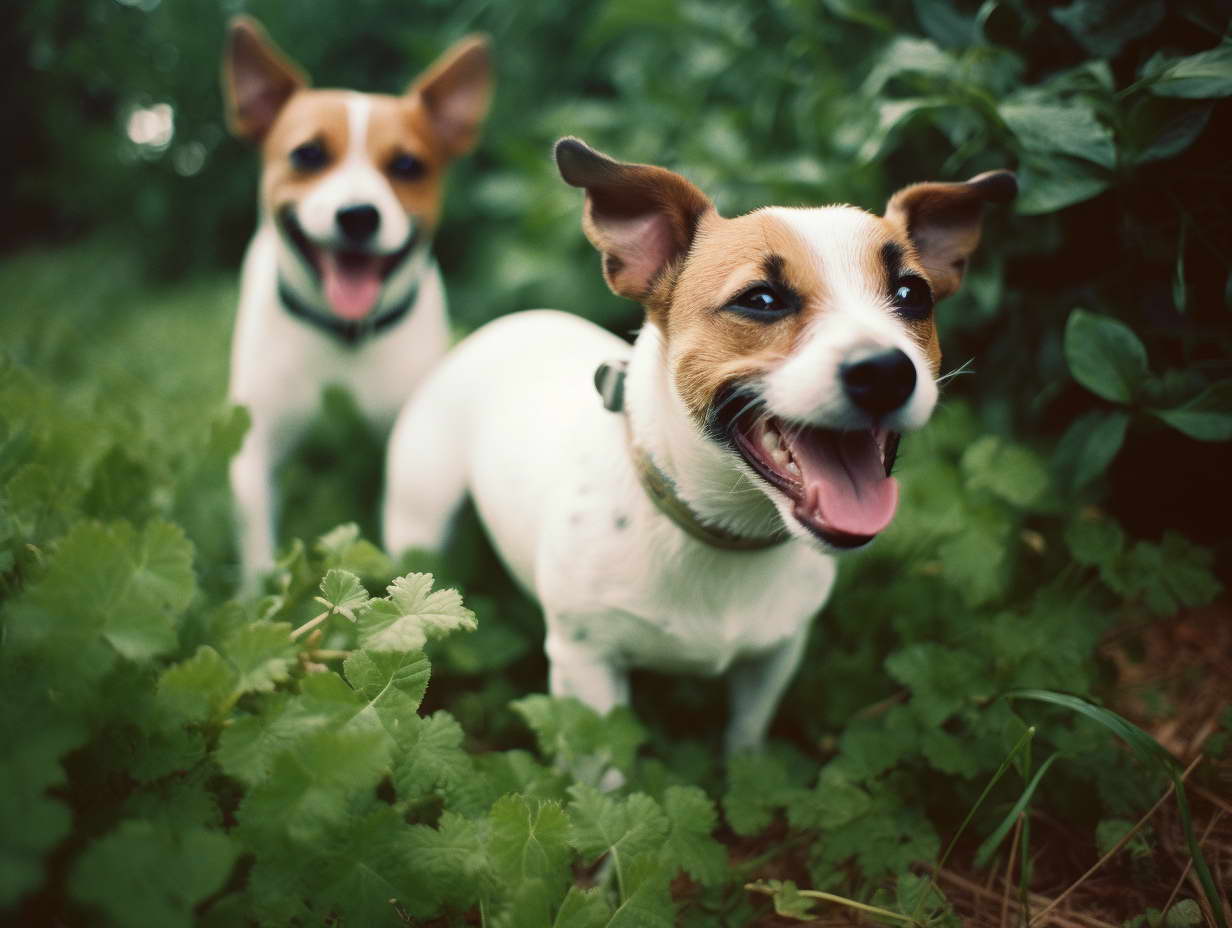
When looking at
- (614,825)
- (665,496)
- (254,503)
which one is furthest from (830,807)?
(254,503)

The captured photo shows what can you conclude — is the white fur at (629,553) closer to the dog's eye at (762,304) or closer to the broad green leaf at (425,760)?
the dog's eye at (762,304)

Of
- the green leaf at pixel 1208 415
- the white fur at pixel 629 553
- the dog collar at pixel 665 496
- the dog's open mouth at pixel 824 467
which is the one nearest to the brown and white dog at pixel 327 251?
the white fur at pixel 629 553

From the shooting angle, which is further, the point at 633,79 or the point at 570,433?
the point at 633,79

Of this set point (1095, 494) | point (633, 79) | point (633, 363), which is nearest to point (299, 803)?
point (633, 363)

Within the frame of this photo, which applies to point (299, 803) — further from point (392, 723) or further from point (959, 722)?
point (959, 722)

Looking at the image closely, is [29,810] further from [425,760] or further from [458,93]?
[458,93]

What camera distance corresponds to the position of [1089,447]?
6.94 ft

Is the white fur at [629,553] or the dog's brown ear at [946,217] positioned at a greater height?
the dog's brown ear at [946,217]

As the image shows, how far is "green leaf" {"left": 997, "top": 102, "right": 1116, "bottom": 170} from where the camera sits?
1.93 m

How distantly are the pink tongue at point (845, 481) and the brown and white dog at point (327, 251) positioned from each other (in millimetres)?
1619

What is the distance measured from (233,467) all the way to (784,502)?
6.17 feet

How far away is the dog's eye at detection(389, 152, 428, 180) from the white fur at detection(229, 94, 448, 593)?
7 cm

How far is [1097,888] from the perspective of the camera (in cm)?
175

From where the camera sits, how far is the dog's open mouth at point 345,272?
8.77 feet
